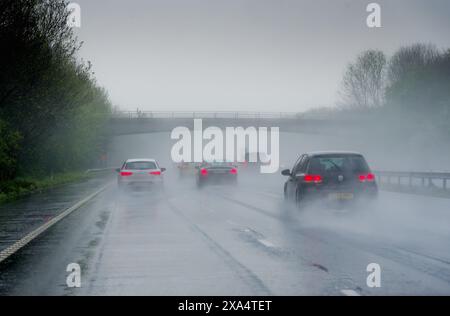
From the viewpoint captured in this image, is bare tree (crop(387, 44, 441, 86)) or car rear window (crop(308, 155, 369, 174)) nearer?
car rear window (crop(308, 155, 369, 174))

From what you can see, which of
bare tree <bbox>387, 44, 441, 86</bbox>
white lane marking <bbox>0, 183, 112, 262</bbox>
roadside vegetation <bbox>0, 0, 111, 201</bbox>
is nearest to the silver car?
roadside vegetation <bbox>0, 0, 111, 201</bbox>

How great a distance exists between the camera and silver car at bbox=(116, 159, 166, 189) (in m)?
33.4

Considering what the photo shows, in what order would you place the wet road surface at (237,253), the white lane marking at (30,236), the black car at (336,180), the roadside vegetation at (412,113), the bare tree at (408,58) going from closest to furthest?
1. the wet road surface at (237,253)
2. the white lane marking at (30,236)
3. the black car at (336,180)
4. the roadside vegetation at (412,113)
5. the bare tree at (408,58)

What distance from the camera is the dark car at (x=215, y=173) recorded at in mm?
39219

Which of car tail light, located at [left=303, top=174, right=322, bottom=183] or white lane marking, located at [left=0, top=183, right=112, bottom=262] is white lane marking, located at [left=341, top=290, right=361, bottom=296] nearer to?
white lane marking, located at [left=0, top=183, right=112, bottom=262]

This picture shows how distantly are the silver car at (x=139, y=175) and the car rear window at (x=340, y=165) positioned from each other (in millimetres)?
15778

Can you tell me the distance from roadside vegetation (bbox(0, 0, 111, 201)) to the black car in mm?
16207

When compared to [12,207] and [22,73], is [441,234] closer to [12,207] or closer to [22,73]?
[12,207]

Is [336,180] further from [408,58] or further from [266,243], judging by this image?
[408,58]

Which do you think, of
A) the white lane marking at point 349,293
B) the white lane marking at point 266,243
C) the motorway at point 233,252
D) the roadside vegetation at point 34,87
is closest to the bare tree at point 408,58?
A: the roadside vegetation at point 34,87

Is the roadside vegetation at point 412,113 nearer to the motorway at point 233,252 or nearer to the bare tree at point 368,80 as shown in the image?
the bare tree at point 368,80

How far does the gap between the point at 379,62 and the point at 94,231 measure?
8445cm

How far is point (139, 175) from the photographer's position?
33562 millimetres

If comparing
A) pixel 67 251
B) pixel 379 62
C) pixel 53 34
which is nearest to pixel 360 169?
pixel 67 251
